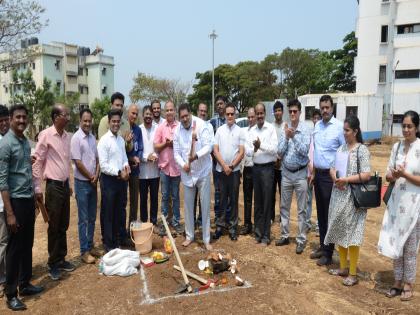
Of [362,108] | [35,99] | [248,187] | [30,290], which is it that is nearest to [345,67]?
[362,108]

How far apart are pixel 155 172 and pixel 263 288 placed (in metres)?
2.63

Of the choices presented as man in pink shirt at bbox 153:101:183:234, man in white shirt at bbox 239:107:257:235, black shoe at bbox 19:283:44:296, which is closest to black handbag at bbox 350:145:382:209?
man in white shirt at bbox 239:107:257:235

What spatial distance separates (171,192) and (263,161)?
5.54ft

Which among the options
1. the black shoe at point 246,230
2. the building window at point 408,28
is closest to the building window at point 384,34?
the building window at point 408,28

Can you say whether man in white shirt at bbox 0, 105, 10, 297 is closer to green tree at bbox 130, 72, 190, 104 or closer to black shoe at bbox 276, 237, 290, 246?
black shoe at bbox 276, 237, 290, 246

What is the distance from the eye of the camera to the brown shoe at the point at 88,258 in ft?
17.1

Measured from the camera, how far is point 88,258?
5223mm

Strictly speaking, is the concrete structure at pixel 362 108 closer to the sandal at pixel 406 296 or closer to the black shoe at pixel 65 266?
the sandal at pixel 406 296

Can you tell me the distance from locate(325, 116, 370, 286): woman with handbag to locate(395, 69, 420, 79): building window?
2665 cm

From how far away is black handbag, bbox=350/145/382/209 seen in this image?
434 cm

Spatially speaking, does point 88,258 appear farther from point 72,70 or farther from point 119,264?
point 72,70

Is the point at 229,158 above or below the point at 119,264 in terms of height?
above

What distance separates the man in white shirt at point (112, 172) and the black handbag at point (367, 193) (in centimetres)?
310

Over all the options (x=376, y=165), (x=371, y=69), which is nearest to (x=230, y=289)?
(x=376, y=165)
